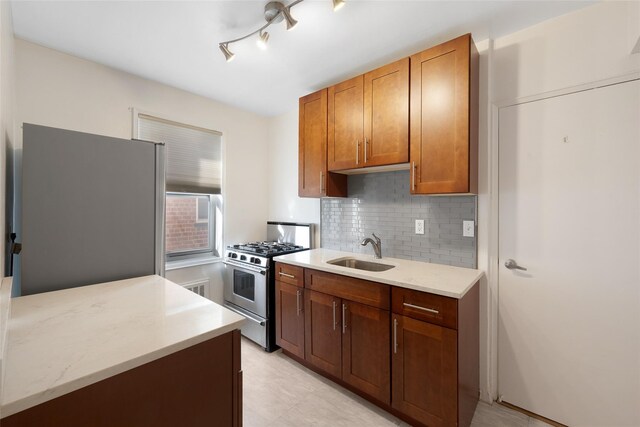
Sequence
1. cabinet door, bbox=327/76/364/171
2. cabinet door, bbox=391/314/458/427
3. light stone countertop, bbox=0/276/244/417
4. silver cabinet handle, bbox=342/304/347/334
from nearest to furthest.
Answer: light stone countertop, bbox=0/276/244/417 → cabinet door, bbox=391/314/458/427 → silver cabinet handle, bbox=342/304/347/334 → cabinet door, bbox=327/76/364/171

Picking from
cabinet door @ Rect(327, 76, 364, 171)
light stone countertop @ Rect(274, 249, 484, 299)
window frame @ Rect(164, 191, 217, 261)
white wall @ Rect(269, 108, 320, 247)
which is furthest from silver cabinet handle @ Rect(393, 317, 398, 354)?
window frame @ Rect(164, 191, 217, 261)

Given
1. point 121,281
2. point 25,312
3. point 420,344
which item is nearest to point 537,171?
point 420,344

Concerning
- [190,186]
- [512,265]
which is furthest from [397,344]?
[190,186]

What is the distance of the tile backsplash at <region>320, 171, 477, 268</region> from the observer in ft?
7.07

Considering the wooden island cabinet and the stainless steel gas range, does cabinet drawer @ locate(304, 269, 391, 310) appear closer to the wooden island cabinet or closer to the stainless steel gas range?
the wooden island cabinet

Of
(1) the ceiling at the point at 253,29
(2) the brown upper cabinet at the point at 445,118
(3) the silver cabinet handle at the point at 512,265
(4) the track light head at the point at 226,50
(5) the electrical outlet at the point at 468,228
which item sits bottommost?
(3) the silver cabinet handle at the point at 512,265

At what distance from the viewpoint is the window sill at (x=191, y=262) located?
9.27 ft

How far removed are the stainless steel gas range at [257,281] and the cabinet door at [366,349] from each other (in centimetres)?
88

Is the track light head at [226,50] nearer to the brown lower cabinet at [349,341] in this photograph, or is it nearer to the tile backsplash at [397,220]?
the tile backsplash at [397,220]

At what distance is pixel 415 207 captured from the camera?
7.80 feet

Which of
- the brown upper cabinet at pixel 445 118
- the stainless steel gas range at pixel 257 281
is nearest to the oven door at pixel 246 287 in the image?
the stainless steel gas range at pixel 257 281

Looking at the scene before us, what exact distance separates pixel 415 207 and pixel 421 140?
0.61m

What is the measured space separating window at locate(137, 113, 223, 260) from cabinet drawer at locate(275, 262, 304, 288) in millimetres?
1076

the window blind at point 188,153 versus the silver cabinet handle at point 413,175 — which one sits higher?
the window blind at point 188,153
